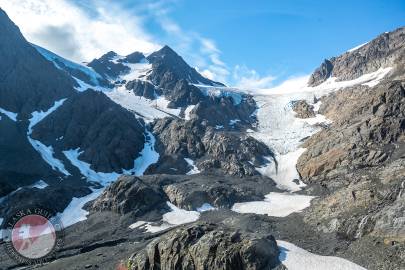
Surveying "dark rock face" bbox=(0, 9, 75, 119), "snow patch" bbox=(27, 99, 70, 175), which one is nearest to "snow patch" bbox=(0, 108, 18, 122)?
"dark rock face" bbox=(0, 9, 75, 119)

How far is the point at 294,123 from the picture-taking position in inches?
7840

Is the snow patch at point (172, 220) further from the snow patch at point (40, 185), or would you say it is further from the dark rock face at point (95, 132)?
the dark rock face at point (95, 132)

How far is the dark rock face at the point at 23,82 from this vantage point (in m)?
176

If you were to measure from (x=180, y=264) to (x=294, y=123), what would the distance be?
145368 mm

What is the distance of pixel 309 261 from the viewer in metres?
60.1

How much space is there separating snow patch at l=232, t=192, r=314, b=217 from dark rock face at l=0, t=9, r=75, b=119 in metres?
100

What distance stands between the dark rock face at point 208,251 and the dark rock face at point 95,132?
89.7 m

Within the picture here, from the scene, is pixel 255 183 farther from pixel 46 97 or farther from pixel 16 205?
pixel 46 97

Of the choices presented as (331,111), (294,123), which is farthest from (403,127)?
(294,123)

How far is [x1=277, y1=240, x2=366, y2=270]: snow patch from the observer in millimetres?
57969

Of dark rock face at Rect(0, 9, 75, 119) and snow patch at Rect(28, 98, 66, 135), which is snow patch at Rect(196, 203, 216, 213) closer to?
snow patch at Rect(28, 98, 66, 135)

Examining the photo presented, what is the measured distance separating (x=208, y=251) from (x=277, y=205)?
47.2 metres

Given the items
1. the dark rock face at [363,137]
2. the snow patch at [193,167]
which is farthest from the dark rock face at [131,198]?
the dark rock face at [363,137]

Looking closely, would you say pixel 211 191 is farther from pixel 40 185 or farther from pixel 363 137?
pixel 40 185
